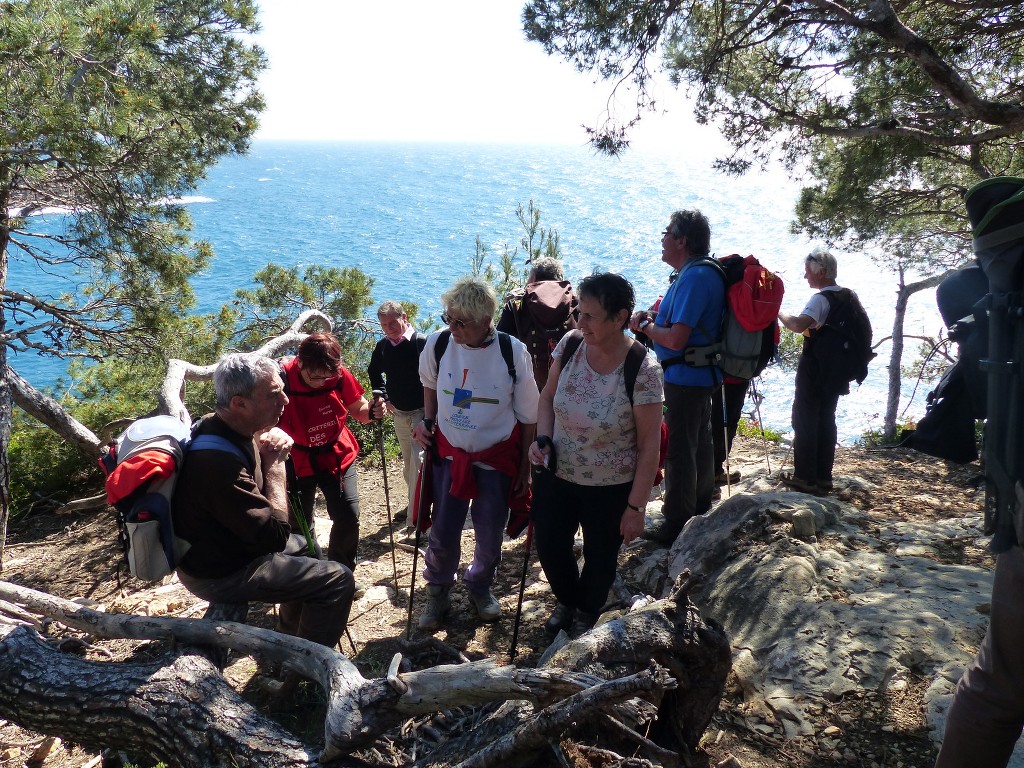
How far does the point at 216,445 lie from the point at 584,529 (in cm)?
169

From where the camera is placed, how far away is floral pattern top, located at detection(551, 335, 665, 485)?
3.12m

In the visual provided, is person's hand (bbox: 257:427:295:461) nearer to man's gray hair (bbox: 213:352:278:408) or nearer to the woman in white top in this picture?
man's gray hair (bbox: 213:352:278:408)

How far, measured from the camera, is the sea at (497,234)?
25688mm

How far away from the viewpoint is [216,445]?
106 inches

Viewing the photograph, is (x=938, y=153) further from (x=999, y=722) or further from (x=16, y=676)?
(x=16, y=676)

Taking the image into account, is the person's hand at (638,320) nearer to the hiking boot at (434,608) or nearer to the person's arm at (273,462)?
the hiking boot at (434,608)

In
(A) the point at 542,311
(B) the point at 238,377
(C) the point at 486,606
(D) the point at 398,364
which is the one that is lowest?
(C) the point at 486,606

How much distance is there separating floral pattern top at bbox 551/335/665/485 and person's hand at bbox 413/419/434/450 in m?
0.80

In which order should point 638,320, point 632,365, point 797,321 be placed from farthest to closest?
1. point 797,321
2. point 638,320
3. point 632,365

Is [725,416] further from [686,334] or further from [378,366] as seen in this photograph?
[378,366]

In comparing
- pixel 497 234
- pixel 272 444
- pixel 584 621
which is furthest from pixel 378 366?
pixel 497 234

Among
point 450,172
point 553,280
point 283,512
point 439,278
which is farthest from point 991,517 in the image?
point 450,172

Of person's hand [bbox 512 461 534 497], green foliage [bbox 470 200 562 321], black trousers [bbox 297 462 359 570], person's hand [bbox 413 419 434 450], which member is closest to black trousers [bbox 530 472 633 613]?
person's hand [bbox 512 461 534 497]

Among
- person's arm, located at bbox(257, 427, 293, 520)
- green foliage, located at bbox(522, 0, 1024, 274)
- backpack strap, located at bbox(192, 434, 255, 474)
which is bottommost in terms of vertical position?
person's arm, located at bbox(257, 427, 293, 520)
